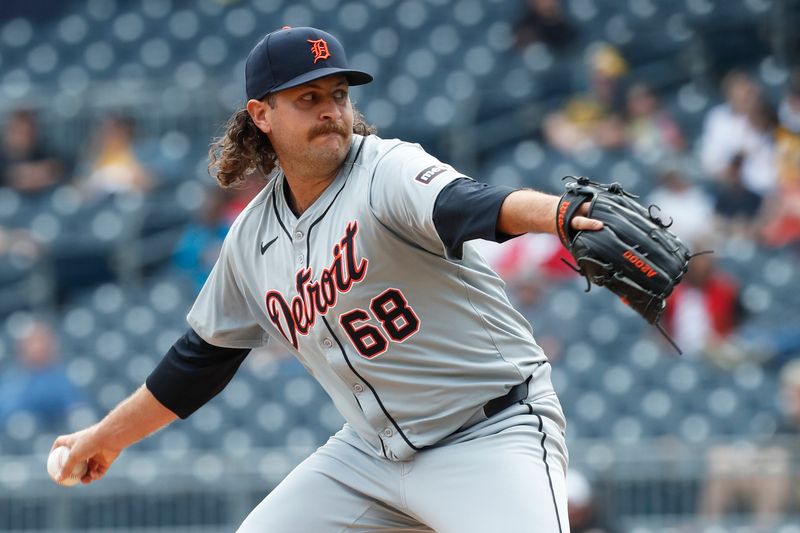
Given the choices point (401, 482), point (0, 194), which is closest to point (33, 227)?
point (0, 194)

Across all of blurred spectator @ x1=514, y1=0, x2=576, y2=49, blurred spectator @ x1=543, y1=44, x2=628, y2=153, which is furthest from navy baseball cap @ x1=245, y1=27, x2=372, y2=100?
blurred spectator @ x1=514, y1=0, x2=576, y2=49

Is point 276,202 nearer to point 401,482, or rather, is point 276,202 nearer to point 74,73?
point 401,482

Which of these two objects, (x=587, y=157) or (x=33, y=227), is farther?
(x=33, y=227)

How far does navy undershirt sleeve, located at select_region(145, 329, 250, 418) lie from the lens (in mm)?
3807

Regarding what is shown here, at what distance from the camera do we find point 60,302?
10055mm

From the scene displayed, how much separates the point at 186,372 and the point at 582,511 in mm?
2206

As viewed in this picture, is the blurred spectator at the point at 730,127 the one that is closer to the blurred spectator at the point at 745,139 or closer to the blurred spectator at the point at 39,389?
the blurred spectator at the point at 745,139

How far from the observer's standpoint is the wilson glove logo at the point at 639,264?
8.89 ft

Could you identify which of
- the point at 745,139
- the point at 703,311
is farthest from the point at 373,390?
the point at 745,139

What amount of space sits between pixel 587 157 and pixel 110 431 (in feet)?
19.5

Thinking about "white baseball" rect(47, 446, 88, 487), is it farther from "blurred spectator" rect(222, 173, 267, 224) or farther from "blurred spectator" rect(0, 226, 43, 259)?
"blurred spectator" rect(0, 226, 43, 259)

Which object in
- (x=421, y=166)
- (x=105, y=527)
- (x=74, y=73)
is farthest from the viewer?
(x=74, y=73)

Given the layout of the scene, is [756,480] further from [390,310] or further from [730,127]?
[390,310]

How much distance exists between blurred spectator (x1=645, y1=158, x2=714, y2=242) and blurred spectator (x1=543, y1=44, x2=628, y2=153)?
0.74 metres
